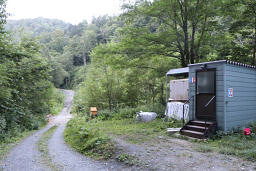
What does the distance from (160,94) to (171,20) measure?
639cm

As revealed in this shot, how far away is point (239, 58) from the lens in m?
10.8

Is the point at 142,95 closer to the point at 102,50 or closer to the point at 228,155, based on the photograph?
the point at 102,50

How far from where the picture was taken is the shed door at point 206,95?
24.6 ft

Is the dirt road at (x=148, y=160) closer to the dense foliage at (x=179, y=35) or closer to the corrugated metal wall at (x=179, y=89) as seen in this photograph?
the corrugated metal wall at (x=179, y=89)

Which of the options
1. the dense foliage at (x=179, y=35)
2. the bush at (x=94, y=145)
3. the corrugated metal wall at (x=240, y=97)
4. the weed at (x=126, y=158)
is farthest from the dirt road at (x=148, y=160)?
the dense foliage at (x=179, y=35)

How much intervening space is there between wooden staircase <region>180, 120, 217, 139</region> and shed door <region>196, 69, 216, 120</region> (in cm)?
28

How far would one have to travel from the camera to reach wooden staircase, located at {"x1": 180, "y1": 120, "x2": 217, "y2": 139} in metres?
6.99

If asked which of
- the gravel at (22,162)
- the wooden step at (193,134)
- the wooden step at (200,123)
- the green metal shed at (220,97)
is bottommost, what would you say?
the gravel at (22,162)

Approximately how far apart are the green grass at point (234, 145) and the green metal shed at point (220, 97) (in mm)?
357

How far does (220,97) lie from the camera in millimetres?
7301

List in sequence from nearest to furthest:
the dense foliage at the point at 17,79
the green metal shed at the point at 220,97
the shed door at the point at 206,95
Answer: the green metal shed at the point at 220,97, the shed door at the point at 206,95, the dense foliage at the point at 17,79

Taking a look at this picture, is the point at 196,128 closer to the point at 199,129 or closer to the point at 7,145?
the point at 199,129

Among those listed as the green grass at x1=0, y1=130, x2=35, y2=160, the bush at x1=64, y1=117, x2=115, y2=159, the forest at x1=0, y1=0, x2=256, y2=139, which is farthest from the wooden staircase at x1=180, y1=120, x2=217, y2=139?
the green grass at x1=0, y1=130, x2=35, y2=160

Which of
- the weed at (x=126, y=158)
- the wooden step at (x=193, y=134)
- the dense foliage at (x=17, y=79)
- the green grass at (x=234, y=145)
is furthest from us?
the dense foliage at (x=17, y=79)
